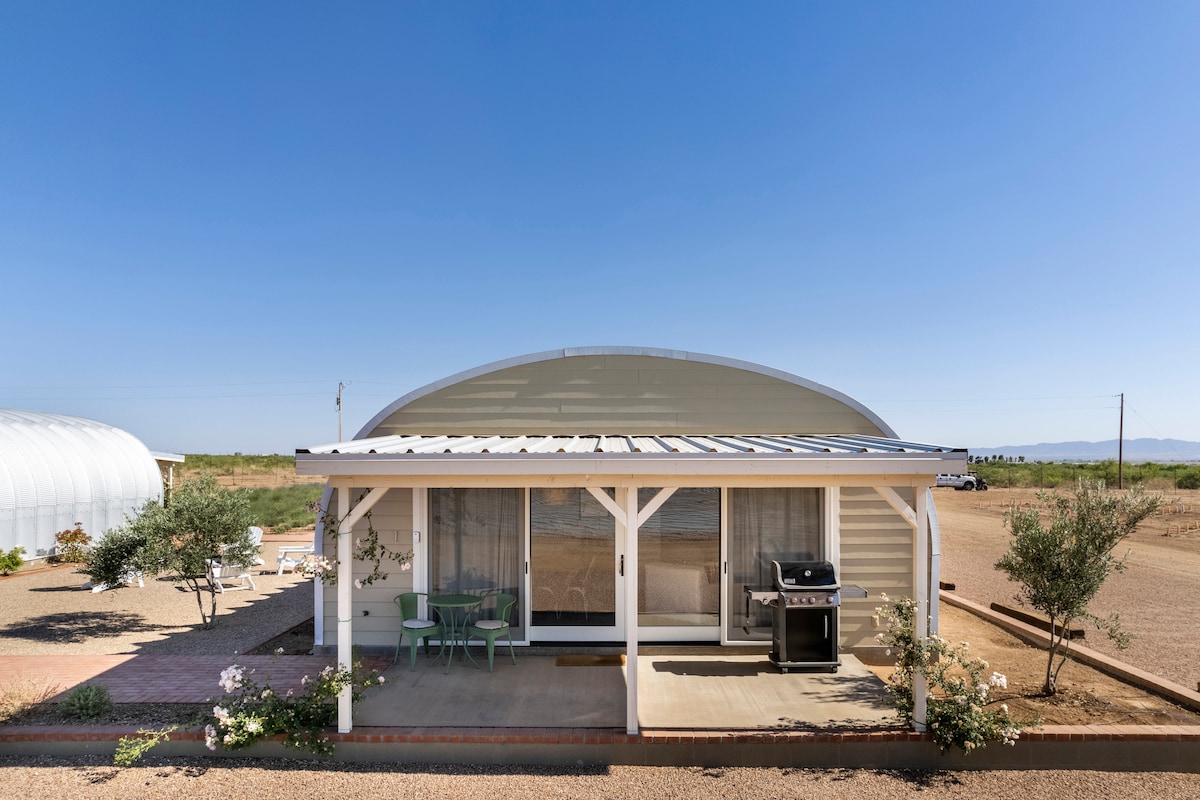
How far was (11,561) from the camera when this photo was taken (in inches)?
488

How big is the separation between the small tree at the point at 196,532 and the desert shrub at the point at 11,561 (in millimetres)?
6675

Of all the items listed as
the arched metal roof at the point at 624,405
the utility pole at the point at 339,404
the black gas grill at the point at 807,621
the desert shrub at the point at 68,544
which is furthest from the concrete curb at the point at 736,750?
the utility pole at the point at 339,404

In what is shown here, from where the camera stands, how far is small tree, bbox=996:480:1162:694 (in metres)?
5.48

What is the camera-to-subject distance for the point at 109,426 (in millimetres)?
18016

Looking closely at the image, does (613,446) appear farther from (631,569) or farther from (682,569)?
(682,569)

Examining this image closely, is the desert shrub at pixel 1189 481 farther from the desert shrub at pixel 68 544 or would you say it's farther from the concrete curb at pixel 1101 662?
the desert shrub at pixel 68 544

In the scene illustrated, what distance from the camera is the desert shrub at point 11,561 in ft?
40.4

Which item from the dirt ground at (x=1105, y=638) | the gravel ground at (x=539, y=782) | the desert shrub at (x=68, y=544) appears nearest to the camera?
the gravel ground at (x=539, y=782)

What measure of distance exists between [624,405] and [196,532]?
6489 mm

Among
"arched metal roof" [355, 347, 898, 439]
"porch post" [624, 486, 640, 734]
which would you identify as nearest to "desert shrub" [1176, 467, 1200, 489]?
"arched metal roof" [355, 347, 898, 439]

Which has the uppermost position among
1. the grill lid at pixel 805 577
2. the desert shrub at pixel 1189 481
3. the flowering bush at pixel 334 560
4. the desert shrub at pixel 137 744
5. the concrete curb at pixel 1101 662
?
the flowering bush at pixel 334 560

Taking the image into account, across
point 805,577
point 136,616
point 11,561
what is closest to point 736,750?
point 805,577

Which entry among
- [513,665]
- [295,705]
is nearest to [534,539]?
[513,665]

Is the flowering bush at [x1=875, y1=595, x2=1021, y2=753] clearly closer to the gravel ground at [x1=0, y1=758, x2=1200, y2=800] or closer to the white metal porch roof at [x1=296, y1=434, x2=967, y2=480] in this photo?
the gravel ground at [x1=0, y1=758, x2=1200, y2=800]
